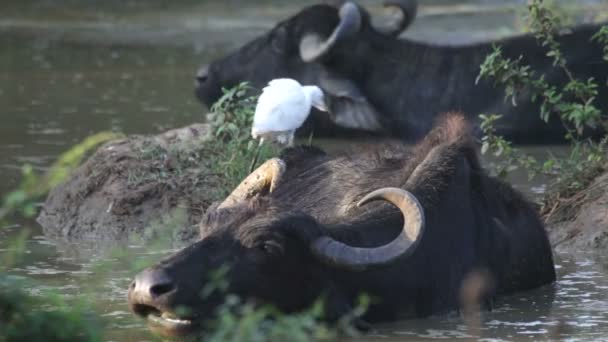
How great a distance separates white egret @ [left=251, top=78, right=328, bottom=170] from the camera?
984cm

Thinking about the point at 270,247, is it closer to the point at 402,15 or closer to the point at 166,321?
the point at 166,321

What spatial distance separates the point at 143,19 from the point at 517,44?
11.0m

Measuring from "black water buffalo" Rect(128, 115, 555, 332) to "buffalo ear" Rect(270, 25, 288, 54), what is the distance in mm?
6294

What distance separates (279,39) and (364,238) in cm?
799

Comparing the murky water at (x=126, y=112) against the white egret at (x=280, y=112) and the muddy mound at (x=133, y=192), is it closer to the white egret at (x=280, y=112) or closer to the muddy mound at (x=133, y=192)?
the muddy mound at (x=133, y=192)

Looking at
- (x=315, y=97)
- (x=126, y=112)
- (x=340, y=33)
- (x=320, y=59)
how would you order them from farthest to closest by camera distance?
(x=126, y=112) < (x=320, y=59) < (x=340, y=33) < (x=315, y=97)

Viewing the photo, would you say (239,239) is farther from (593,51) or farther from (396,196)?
(593,51)

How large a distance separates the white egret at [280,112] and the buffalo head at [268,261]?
2762 mm

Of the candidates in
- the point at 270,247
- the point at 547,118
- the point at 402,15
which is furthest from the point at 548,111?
the point at 402,15

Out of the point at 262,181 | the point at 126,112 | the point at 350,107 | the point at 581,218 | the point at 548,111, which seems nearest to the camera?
the point at 262,181

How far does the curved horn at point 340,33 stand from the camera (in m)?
14.4

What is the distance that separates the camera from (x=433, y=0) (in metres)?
26.7

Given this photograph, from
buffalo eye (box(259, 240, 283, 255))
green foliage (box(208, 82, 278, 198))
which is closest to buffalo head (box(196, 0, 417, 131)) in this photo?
green foliage (box(208, 82, 278, 198))

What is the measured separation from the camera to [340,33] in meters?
14.4
